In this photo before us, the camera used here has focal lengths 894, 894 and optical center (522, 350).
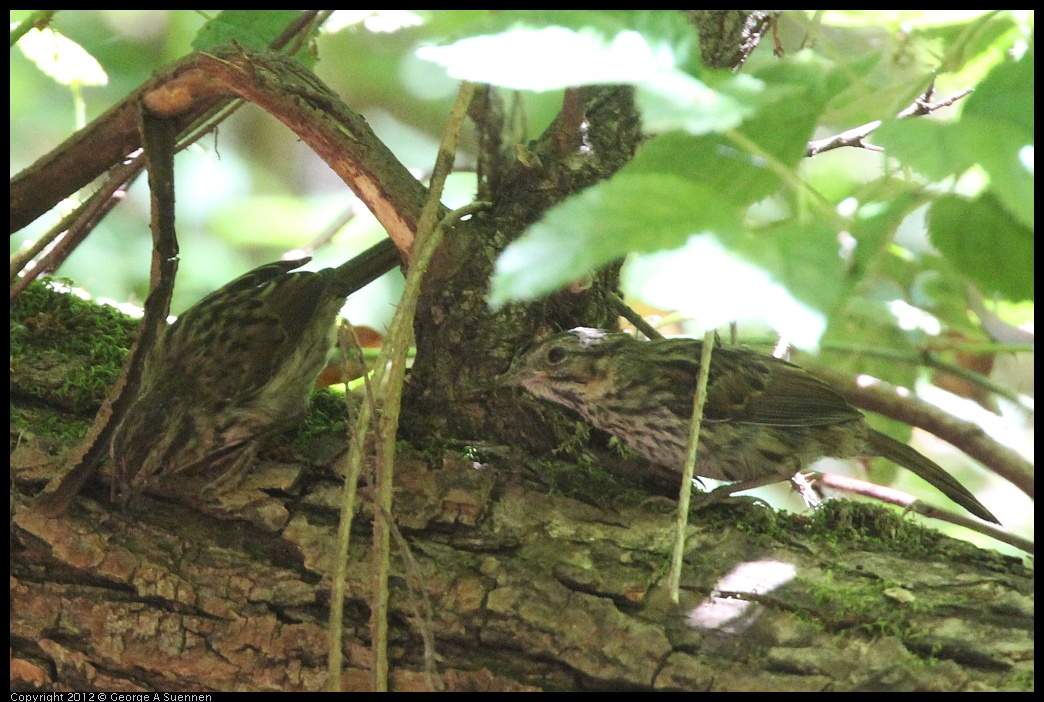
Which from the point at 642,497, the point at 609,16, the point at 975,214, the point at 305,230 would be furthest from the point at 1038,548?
the point at 305,230

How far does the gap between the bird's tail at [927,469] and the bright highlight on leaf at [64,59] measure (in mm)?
3231

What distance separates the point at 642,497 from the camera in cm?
268

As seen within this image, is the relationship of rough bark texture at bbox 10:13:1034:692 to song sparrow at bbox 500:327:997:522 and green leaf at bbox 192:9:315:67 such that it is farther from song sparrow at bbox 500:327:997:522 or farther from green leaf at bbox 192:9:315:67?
green leaf at bbox 192:9:315:67

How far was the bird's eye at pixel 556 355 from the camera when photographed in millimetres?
2771

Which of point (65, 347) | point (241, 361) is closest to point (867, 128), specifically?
point (241, 361)

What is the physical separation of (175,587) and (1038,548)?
2.17m

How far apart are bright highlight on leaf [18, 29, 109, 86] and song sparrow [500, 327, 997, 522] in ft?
7.01

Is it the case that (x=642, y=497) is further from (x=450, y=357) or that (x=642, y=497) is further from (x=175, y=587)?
(x=175, y=587)

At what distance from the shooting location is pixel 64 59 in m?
3.35

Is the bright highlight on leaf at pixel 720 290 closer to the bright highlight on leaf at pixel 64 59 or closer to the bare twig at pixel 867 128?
the bare twig at pixel 867 128

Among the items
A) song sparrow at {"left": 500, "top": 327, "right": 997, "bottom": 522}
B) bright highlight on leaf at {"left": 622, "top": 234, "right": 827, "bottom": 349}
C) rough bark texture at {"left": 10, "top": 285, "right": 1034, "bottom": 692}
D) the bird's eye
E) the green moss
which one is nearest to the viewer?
bright highlight on leaf at {"left": 622, "top": 234, "right": 827, "bottom": 349}

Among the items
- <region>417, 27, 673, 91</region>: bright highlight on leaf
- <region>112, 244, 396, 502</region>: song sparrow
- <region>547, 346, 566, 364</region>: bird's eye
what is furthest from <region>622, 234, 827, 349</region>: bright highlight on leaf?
<region>112, 244, 396, 502</region>: song sparrow

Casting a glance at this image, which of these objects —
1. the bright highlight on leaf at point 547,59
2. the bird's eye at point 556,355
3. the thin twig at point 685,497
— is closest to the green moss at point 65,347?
the bird's eye at point 556,355

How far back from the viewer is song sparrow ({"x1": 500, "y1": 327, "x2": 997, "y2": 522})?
3.02m
